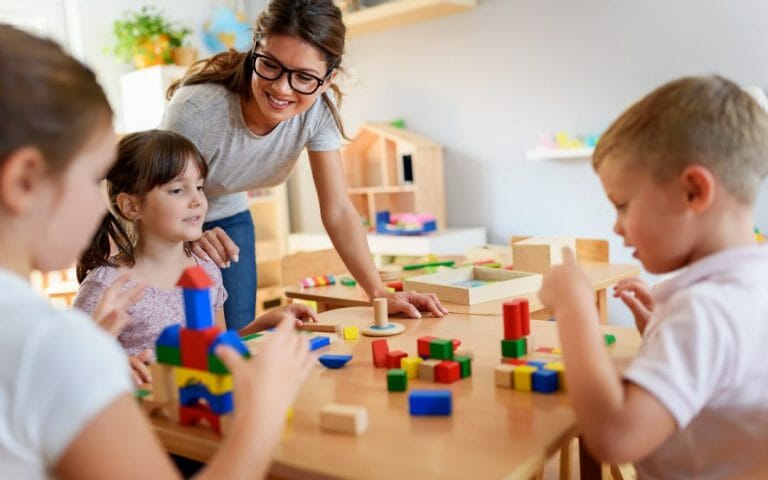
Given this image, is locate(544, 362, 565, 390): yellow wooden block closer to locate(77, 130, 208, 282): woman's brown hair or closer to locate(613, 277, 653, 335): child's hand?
locate(613, 277, 653, 335): child's hand

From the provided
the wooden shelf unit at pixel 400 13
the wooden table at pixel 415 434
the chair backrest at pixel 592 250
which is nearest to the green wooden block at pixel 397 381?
the wooden table at pixel 415 434

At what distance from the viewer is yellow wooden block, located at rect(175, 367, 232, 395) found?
972mm

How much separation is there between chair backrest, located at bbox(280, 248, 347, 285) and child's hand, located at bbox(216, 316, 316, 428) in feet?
6.20

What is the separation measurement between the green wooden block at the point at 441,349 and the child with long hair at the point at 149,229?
0.49 m

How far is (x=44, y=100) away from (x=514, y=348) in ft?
2.79

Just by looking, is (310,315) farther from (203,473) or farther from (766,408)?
(766,408)

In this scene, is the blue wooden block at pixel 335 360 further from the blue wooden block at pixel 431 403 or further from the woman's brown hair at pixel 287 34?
the woman's brown hair at pixel 287 34

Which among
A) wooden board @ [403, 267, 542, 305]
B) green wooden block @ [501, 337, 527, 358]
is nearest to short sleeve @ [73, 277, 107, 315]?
wooden board @ [403, 267, 542, 305]

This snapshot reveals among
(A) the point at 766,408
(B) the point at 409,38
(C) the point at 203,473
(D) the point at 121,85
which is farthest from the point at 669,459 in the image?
(D) the point at 121,85

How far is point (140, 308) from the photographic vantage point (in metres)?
1.69

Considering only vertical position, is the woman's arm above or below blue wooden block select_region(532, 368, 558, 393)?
above

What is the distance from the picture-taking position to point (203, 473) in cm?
80

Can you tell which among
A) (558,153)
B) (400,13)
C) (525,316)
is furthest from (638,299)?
(400,13)

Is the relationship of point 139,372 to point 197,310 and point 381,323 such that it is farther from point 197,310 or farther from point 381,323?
point 381,323
